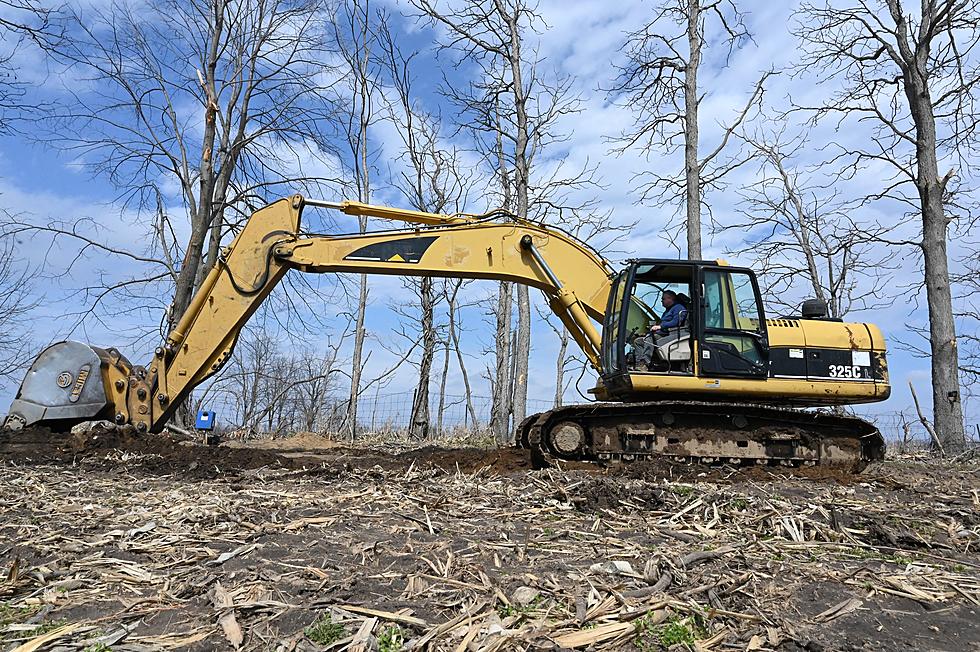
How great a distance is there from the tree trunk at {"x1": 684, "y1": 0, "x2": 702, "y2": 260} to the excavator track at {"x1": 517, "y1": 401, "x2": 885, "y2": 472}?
566 cm

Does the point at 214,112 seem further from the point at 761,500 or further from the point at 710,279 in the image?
the point at 761,500

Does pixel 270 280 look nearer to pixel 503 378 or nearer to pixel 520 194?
pixel 520 194

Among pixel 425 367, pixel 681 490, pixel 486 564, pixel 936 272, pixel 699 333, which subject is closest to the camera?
pixel 486 564

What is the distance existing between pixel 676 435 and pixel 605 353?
133 centimetres

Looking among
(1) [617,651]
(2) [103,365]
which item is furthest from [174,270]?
(1) [617,651]

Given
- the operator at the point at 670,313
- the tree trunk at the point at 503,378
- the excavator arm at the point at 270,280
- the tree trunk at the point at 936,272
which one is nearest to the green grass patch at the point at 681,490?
the operator at the point at 670,313

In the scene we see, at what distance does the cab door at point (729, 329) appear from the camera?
7.96 metres

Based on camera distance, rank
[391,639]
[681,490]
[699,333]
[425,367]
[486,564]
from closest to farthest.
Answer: [391,639], [486,564], [681,490], [699,333], [425,367]

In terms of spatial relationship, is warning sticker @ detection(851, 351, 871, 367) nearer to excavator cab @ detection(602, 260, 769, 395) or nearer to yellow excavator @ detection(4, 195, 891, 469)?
yellow excavator @ detection(4, 195, 891, 469)

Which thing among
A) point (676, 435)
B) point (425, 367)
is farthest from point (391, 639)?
point (425, 367)

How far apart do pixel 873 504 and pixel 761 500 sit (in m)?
1.15

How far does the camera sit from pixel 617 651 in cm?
286

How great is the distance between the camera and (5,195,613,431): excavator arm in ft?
29.3

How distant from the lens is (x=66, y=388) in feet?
29.6
